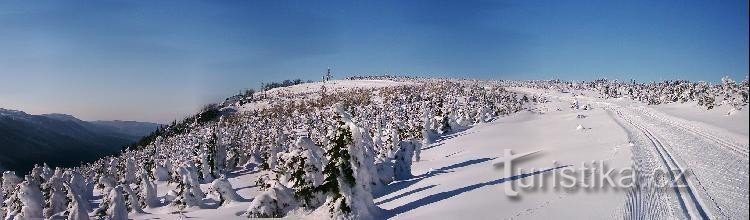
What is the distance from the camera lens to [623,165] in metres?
34.0

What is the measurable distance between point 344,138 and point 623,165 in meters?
17.5

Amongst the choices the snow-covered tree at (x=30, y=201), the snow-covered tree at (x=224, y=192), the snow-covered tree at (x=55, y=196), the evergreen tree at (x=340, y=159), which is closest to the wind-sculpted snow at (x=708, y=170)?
the evergreen tree at (x=340, y=159)

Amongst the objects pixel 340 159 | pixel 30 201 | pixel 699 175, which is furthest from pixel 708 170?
pixel 30 201

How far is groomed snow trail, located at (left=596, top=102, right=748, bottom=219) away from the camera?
2067cm

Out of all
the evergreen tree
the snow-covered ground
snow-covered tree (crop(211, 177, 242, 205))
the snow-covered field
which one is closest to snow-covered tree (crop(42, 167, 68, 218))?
the snow-covered field

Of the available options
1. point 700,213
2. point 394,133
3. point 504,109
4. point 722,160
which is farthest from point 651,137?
point 504,109

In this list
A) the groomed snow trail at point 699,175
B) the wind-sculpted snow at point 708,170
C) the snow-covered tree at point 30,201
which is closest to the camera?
the groomed snow trail at point 699,175

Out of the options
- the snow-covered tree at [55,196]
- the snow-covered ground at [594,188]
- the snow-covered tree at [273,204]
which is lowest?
the snow-covered tree at [55,196]

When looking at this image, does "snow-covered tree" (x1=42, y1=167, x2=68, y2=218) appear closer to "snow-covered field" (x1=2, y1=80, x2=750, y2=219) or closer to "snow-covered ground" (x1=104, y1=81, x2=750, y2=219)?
"snow-covered field" (x1=2, y1=80, x2=750, y2=219)

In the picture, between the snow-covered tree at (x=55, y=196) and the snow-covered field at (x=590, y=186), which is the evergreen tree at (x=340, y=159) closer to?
the snow-covered field at (x=590, y=186)

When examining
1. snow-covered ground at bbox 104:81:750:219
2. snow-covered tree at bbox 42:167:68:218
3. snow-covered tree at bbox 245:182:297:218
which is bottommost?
snow-covered tree at bbox 42:167:68:218

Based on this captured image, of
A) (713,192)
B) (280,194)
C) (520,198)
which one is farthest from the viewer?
(280,194)

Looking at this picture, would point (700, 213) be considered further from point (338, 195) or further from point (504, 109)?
point (504, 109)

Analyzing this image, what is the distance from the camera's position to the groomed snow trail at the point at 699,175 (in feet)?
67.8
